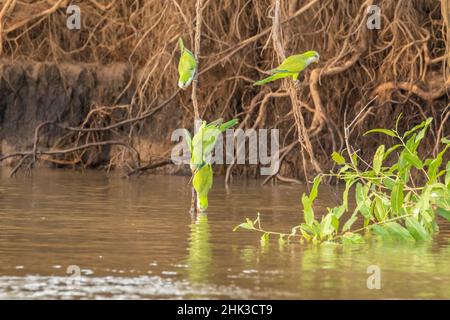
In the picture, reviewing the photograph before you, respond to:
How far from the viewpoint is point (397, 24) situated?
12.8m

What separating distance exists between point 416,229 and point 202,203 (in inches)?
66.6

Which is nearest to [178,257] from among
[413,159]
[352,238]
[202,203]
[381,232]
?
[352,238]

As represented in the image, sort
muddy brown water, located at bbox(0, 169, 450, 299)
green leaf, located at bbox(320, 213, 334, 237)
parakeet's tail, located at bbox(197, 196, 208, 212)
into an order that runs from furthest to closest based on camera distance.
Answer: parakeet's tail, located at bbox(197, 196, 208, 212), green leaf, located at bbox(320, 213, 334, 237), muddy brown water, located at bbox(0, 169, 450, 299)

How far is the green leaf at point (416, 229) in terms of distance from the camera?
8.11 meters

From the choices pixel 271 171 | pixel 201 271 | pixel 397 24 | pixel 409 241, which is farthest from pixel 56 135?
pixel 201 271

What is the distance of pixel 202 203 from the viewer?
30.6 ft

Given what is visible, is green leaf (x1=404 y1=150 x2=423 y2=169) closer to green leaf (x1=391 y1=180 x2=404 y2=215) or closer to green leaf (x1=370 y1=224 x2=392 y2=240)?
green leaf (x1=391 y1=180 x2=404 y2=215)

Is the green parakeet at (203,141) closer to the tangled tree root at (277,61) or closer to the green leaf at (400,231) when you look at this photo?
the green leaf at (400,231)

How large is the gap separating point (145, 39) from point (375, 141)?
247 cm

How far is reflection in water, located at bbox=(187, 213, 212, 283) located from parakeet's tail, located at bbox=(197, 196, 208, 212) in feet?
0.23

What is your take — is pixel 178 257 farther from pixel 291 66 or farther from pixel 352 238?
pixel 291 66

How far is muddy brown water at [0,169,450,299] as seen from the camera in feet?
20.5

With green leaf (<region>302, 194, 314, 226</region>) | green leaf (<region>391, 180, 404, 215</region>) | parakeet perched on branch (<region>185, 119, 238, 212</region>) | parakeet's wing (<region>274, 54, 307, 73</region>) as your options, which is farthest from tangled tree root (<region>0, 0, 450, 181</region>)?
green leaf (<region>302, 194, 314, 226</region>)

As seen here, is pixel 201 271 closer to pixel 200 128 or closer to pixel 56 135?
pixel 200 128
